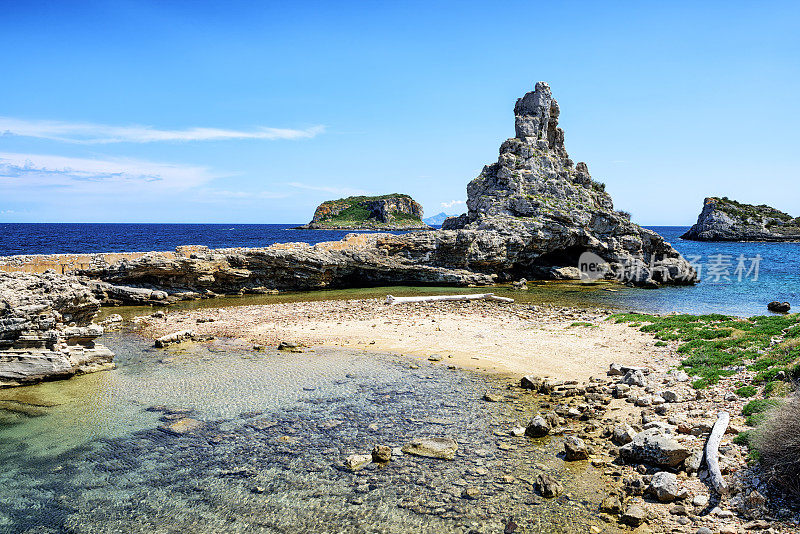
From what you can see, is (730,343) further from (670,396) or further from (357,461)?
(357,461)

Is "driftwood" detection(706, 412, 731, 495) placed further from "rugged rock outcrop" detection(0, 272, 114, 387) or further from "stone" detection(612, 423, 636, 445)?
"rugged rock outcrop" detection(0, 272, 114, 387)

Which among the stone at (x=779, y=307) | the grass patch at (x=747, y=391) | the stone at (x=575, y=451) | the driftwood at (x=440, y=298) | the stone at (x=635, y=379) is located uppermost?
the stone at (x=779, y=307)

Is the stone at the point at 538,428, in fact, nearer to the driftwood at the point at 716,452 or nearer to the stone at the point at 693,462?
the stone at the point at 693,462

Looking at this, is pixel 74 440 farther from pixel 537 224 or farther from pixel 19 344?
pixel 537 224

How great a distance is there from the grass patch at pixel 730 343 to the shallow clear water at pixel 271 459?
6621 millimetres

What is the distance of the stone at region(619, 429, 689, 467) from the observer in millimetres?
10156

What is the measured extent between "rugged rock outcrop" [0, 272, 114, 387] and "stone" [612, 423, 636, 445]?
2007cm

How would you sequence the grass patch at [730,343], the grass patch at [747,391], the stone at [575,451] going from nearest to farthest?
the stone at [575,451] < the grass patch at [747,391] < the grass patch at [730,343]

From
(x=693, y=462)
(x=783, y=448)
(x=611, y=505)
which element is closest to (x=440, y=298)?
(x=693, y=462)

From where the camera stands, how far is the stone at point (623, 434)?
38.2 ft

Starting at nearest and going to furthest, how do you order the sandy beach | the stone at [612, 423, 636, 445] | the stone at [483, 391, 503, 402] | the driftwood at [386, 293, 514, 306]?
the stone at [612, 423, 636, 445], the stone at [483, 391, 503, 402], the sandy beach, the driftwood at [386, 293, 514, 306]

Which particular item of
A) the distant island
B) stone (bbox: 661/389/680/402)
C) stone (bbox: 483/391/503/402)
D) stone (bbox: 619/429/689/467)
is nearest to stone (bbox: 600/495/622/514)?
stone (bbox: 619/429/689/467)

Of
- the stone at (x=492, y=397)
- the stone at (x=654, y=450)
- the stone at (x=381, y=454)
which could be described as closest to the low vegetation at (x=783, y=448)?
the stone at (x=654, y=450)

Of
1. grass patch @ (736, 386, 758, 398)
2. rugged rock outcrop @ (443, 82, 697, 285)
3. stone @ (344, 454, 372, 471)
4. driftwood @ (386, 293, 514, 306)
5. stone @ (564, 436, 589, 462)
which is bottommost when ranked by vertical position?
stone @ (344, 454, 372, 471)
